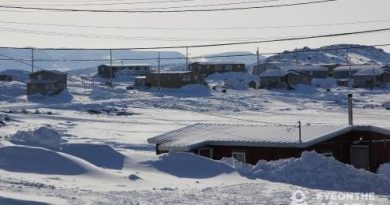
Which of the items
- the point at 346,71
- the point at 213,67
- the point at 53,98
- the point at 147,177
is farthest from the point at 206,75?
the point at 147,177

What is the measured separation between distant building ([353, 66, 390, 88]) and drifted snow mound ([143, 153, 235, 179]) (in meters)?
90.1

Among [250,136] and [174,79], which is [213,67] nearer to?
[174,79]

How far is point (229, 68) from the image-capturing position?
13238 cm

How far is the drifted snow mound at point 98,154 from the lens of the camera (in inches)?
789

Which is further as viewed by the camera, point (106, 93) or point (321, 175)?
point (106, 93)

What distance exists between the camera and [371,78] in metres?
108

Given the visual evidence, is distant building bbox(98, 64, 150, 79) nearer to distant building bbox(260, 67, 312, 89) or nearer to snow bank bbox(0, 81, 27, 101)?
distant building bbox(260, 67, 312, 89)

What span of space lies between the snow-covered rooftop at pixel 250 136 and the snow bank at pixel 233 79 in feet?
236

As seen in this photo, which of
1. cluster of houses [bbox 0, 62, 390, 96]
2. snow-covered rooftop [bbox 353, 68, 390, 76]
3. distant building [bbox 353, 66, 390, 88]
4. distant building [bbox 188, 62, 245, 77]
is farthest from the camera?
distant building [bbox 188, 62, 245, 77]

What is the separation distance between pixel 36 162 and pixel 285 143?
10.2 metres

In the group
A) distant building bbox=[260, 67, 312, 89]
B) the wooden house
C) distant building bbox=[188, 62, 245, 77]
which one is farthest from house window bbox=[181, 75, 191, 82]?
the wooden house

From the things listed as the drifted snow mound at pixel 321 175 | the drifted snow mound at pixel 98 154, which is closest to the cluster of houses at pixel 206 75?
the drifted snow mound at pixel 98 154

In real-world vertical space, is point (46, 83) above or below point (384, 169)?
above

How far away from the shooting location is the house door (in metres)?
27.8
